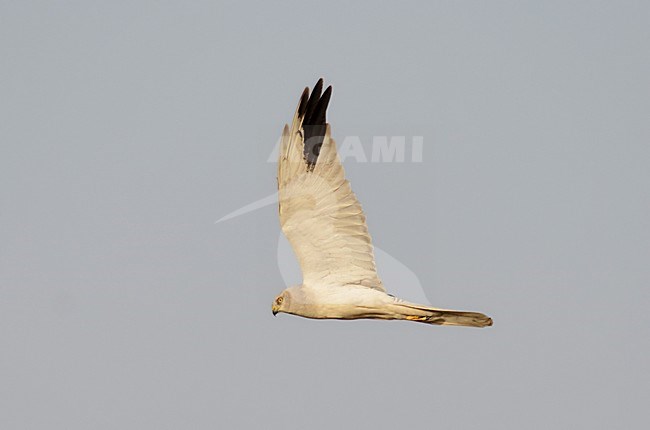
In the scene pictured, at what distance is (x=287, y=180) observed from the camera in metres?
18.6

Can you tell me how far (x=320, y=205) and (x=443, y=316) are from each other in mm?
2215

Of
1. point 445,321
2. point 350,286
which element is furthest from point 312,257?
point 445,321

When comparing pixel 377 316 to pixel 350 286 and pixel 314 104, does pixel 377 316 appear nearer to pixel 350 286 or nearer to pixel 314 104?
pixel 350 286

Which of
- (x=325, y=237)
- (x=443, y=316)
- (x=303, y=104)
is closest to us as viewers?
(x=443, y=316)

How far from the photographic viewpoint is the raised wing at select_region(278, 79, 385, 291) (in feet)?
61.2

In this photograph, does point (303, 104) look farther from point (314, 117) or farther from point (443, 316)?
point (443, 316)

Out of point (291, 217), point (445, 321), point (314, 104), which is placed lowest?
point (445, 321)

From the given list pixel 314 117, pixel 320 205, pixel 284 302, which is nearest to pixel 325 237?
pixel 320 205

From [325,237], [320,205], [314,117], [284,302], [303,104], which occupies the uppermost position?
[303,104]

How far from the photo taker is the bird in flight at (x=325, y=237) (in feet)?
61.2

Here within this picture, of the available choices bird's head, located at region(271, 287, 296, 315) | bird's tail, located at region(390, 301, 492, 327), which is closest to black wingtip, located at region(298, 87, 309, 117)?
bird's head, located at region(271, 287, 296, 315)

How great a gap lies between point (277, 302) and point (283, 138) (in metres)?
2.29

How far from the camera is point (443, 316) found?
18719 millimetres

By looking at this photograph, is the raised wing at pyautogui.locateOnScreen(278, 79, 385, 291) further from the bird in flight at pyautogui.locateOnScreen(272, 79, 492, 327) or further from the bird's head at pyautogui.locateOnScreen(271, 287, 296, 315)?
the bird's head at pyautogui.locateOnScreen(271, 287, 296, 315)
